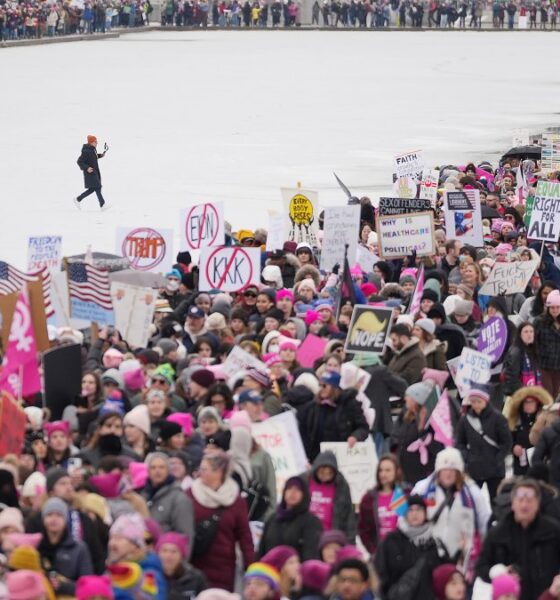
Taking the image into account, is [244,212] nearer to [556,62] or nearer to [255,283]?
[255,283]

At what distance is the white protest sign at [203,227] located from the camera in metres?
15.5

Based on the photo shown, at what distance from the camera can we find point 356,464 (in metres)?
9.40

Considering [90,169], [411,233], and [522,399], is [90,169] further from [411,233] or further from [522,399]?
[522,399]

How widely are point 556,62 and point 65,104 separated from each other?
23071 millimetres

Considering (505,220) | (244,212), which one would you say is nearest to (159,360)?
(505,220)

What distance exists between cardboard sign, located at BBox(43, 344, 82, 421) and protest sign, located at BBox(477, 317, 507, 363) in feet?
8.56

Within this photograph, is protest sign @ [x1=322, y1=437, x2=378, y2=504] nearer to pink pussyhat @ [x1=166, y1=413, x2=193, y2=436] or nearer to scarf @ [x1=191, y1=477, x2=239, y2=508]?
pink pussyhat @ [x1=166, y1=413, x2=193, y2=436]

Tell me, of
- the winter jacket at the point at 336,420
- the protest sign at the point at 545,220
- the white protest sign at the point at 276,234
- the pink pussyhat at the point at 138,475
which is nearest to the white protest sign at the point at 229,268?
the protest sign at the point at 545,220

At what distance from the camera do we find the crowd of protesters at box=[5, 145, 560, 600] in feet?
23.4

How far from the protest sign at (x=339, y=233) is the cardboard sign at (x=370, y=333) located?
3.78 metres

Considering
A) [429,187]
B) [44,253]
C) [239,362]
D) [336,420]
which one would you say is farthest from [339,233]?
[429,187]

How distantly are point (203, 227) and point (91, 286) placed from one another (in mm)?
3974

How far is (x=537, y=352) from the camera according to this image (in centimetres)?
1138

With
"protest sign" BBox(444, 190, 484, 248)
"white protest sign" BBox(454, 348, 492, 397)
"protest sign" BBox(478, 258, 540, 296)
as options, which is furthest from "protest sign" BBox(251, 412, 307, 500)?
"protest sign" BBox(444, 190, 484, 248)
